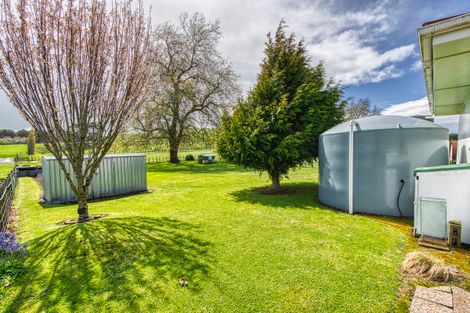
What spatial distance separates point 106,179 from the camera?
31.6 feet

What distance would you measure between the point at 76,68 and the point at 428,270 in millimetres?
7781

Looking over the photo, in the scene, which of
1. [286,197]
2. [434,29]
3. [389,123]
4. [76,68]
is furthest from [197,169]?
[434,29]

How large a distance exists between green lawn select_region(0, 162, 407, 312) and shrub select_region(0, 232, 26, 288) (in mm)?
167

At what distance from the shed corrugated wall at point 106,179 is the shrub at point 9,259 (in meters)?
5.03

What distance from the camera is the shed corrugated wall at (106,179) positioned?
830 centimetres

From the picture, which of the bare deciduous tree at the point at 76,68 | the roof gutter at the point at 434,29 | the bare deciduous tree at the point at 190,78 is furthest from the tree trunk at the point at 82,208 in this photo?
the bare deciduous tree at the point at 190,78

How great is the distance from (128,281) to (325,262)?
3.04 metres

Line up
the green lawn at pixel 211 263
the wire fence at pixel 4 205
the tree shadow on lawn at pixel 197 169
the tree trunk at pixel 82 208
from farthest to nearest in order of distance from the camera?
the tree shadow on lawn at pixel 197 169 → the tree trunk at pixel 82 208 → the wire fence at pixel 4 205 → the green lawn at pixel 211 263

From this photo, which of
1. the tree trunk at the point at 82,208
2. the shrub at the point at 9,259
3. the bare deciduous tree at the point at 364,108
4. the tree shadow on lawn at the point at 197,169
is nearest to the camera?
the shrub at the point at 9,259

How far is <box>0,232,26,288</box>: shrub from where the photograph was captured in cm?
334

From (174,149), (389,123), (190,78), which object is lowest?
(174,149)

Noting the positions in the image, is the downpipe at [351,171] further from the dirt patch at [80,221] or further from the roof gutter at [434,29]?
the dirt patch at [80,221]

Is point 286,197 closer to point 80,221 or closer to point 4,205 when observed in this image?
point 80,221

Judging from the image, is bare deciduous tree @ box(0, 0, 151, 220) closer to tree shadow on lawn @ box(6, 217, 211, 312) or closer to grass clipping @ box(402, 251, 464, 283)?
→ tree shadow on lawn @ box(6, 217, 211, 312)
